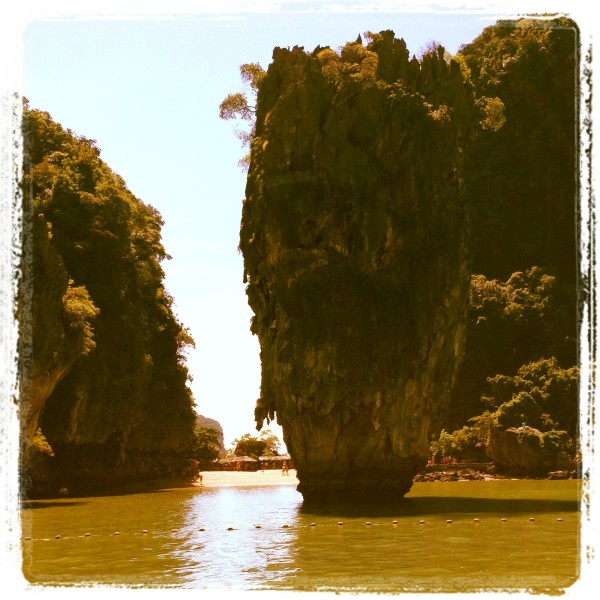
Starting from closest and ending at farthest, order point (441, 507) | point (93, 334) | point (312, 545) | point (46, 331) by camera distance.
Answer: point (312, 545) < point (441, 507) < point (46, 331) < point (93, 334)

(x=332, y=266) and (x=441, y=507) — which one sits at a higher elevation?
(x=332, y=266)

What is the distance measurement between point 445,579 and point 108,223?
1397 inches

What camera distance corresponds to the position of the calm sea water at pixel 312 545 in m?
13.7

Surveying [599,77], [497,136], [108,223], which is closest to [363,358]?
[599,77]

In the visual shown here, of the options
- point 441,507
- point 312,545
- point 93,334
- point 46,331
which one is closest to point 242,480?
point 93,334

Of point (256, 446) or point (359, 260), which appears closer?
point (359, 260)

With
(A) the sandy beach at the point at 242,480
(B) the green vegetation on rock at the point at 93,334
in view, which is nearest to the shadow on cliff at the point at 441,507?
(B) the green vegetation on rock at the point at 93,334

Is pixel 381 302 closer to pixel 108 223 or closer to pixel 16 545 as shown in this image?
pixel 16 545

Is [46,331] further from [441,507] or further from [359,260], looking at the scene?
[441,507]

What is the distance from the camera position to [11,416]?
42.5ft

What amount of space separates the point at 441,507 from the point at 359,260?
8178 mm

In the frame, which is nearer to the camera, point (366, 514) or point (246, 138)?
point (366, 514)

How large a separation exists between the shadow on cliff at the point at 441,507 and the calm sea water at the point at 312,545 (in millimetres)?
55

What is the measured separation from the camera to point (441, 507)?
2905 cm
